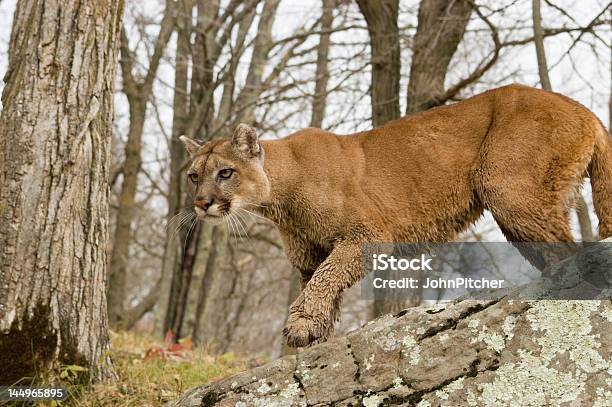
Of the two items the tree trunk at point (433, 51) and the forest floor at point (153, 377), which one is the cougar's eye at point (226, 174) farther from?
the tree trunk at point (433, 51)

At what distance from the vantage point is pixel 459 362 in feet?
12.7

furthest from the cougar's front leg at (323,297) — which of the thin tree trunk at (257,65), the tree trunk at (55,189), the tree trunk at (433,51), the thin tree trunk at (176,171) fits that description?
the thin tree trunk at (257,65)

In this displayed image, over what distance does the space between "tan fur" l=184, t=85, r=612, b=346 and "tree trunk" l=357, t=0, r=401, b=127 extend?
296 cm

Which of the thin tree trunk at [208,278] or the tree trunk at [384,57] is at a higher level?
the tree trunk at [384,57]

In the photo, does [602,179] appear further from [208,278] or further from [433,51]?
[208,278]

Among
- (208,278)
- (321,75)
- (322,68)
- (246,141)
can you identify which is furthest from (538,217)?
(208,278)

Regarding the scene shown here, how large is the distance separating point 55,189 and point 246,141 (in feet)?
5.36

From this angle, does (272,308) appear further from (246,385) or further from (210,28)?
(246,385)

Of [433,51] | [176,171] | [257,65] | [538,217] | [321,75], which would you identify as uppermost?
[257,65]

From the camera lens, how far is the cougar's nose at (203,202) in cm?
580

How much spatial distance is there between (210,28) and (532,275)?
9.26 m

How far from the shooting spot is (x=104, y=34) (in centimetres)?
598

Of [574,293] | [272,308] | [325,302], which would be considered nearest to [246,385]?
[325,302]

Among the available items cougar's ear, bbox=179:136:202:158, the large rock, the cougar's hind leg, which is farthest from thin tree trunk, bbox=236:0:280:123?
the large rock
